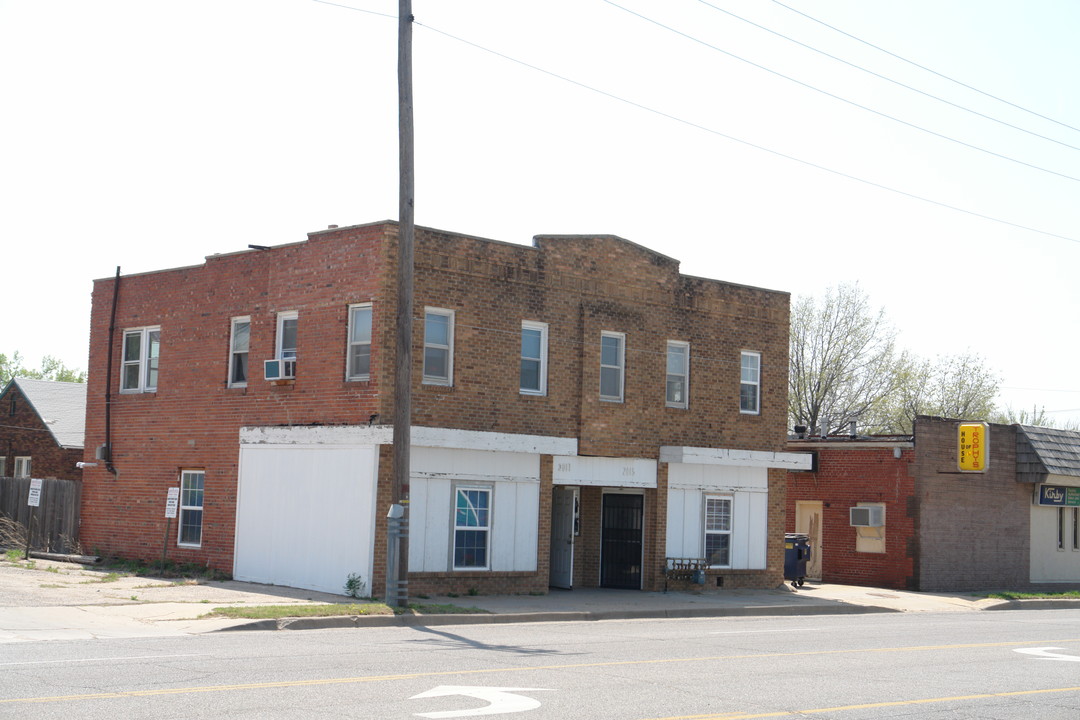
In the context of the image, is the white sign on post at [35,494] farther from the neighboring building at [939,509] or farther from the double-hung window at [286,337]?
the neighboring building at [939,509]

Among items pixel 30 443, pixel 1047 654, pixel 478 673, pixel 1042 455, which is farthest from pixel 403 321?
pixel 30 443

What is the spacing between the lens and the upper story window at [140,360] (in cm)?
2612

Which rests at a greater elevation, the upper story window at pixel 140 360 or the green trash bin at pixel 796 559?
the upper story window at pixel 140 360

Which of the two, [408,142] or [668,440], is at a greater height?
[408,142]

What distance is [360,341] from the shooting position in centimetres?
2148

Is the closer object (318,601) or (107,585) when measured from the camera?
(318,601)

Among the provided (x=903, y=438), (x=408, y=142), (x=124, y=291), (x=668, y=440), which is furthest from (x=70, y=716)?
(x=903, y=438)

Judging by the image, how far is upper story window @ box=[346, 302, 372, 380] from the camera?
841 inches

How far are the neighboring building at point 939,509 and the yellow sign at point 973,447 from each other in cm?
25

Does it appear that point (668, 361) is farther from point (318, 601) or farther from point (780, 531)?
point (318, 601)

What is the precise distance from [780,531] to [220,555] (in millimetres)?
12572

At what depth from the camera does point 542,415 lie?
76.0 ft

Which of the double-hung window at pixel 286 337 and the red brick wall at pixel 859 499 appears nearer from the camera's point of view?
the double-hung window at pixel 286 337

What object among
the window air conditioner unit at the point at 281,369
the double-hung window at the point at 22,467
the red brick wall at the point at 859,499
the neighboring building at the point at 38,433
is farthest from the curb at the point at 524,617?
the double-hung window at the point at 22,467
